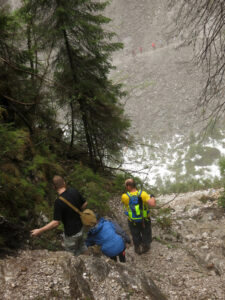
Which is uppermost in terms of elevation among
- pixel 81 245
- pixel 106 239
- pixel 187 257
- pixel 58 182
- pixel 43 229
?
pixel 58 182

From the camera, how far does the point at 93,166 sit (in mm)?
8203

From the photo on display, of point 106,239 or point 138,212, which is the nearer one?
point 106,239

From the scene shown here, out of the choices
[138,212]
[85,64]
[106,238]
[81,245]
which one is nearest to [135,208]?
[138,212]

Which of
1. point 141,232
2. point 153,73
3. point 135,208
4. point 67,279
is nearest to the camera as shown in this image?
point 67,279

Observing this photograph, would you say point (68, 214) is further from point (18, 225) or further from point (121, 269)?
point (121, 269)

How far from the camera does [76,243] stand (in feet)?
11.4

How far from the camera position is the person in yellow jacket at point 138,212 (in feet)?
14.3

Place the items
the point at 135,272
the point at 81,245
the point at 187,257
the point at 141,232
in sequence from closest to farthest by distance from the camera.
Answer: the point at 135,272, the point at 81,245, the point at 187,257, the point at 141,232

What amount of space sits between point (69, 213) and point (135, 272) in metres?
1.36

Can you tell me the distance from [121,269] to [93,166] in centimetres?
506

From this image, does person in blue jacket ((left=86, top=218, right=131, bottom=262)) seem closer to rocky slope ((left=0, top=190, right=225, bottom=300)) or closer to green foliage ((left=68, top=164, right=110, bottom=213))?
rocky slope ((left=0, top=190, right=225, bottom=300))

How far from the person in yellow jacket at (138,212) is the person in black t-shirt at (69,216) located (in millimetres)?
1246

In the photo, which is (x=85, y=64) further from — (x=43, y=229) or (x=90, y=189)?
(x=43, y=229)

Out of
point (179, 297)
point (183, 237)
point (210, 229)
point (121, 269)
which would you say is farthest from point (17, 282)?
point (210, 229)
